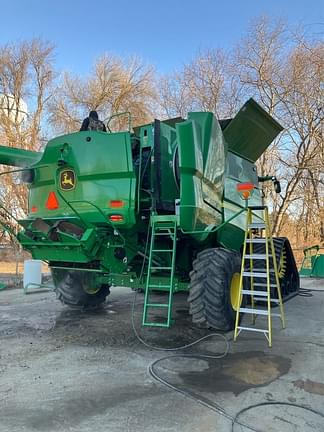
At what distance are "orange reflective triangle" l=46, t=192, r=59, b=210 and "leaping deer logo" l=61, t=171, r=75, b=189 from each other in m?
0.24

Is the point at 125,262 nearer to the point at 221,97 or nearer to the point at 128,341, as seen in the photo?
the point at 128,341

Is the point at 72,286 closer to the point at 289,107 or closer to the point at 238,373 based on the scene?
the point at 238,373

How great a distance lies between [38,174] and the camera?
5527mm

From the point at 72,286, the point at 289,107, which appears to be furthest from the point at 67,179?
the point at 289,107

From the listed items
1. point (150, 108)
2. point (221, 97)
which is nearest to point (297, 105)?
point (221, 97)

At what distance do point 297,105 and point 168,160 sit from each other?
47.4 feet

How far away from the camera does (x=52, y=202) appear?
17.9 ft

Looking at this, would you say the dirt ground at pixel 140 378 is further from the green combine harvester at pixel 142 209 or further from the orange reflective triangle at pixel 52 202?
the orange reflective triangle at pixel 52 202

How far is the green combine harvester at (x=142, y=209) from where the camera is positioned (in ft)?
16.2

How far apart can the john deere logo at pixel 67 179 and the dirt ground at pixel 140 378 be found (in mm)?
1944

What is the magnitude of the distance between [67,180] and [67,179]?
0.04 ft

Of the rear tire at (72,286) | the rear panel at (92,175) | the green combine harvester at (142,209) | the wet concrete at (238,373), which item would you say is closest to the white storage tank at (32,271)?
the rear tire at (72,286)

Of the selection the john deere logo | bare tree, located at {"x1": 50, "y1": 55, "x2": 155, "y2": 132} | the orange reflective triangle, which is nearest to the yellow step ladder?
the john deere logo

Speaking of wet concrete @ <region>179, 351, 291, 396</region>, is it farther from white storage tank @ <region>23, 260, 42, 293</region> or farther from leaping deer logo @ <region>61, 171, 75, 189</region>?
white storage tank @ <region>23, 260, 42, 293</region>
